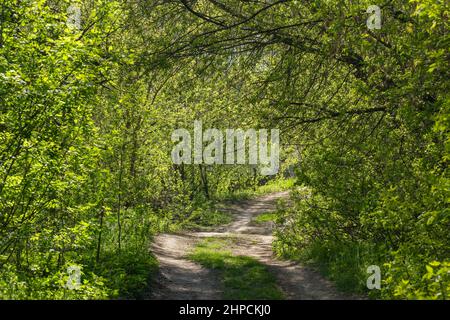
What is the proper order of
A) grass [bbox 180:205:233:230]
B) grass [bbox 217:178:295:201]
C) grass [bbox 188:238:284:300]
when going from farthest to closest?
grass [bbox 217:178:295:201]
grass [bbox 180:205:233:230]
grass [bbox 188:238:284:300]

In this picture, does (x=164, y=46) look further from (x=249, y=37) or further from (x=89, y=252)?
(x=89, y=252)

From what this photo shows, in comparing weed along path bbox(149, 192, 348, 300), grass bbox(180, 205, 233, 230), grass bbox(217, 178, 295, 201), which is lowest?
weed along path bbox(149, 192, 348, 300)

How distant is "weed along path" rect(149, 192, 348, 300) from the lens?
12.1 meters

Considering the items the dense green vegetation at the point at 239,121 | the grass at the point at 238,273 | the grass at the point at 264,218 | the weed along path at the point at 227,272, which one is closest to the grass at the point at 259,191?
the grass at the point at 264,218

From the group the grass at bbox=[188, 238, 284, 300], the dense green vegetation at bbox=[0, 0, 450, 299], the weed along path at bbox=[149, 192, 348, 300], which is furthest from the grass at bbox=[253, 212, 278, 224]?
the dense green vegetation at bbox=[0, 0, 450, 299]

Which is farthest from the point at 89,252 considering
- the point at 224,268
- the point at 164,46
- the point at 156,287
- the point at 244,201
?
the point at 244,201

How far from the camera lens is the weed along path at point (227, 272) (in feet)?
39.8

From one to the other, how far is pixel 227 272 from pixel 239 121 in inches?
177

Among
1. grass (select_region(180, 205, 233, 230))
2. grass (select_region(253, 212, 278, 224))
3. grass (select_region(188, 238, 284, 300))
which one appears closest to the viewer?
grass (select_region(188, 238, 284, 300))

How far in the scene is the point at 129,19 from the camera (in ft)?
46.6

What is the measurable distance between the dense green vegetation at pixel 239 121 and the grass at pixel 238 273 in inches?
9.8

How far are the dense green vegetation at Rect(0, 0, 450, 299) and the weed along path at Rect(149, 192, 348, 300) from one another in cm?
39

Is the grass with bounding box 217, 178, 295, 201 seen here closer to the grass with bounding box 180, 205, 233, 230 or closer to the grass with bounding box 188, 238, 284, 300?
the grass with bounding box 180, 205, 233, 230

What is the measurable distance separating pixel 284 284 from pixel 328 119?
15.9 feet
